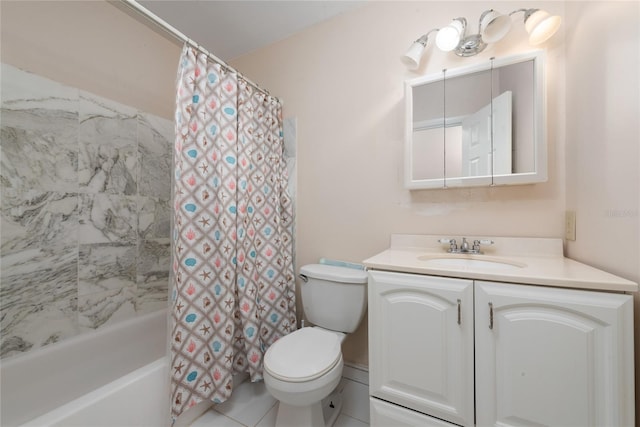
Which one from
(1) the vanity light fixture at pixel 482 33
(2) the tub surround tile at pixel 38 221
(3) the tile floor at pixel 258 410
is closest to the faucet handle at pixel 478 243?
(1) the vanity light fixture at pixel 482 33

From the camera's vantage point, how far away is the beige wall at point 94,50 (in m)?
1.17

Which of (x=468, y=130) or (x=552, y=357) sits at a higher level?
(x=468, y=130)

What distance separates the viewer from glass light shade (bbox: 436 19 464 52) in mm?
1174

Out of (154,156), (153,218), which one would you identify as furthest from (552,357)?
(154,156)

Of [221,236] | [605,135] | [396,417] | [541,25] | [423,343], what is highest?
[541,25]

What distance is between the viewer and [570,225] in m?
1.04

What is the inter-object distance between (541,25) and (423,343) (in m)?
1.45

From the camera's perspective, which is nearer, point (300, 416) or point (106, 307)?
point (300, 416)

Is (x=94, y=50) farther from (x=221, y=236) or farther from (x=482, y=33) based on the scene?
(x=482, y=33)

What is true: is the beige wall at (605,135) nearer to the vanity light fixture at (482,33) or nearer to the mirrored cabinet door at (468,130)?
the vanity light fixture at (482,33)

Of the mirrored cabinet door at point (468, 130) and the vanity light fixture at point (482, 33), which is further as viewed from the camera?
the mirrored cabinet door at point (468, 130)

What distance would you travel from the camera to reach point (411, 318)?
36.0 inches

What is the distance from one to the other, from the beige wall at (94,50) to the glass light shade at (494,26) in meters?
2.05

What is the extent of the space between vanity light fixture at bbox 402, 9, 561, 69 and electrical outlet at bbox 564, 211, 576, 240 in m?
0.79
